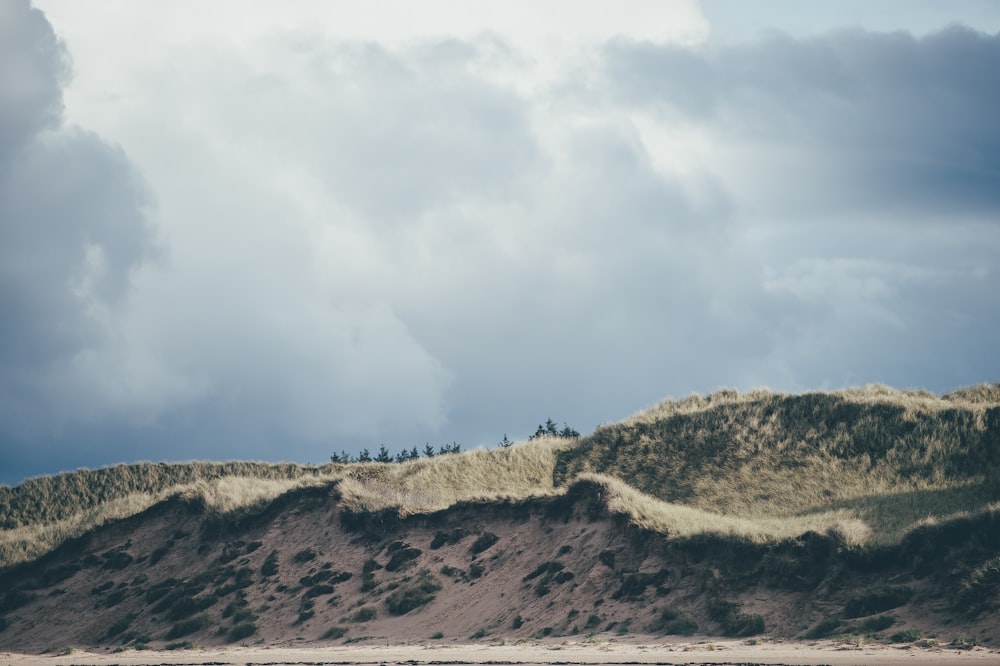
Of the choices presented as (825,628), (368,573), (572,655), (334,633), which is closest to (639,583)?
(572,655)

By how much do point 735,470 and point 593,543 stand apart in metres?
14.1

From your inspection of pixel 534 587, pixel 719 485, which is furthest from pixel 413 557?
pixel 719 485

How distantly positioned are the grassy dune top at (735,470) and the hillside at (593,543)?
14cm

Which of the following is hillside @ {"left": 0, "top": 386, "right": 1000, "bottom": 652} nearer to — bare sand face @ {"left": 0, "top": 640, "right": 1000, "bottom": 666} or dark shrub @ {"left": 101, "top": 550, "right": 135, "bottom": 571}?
dark shrub @ {"left": 101, "top": 550, "right": 135, "bottom": 571}

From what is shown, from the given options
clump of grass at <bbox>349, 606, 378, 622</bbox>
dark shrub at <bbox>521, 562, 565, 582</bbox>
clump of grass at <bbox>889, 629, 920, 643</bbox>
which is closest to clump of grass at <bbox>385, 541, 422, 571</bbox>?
clump of grass at <bbox>349, 606, 378, 622</bbox>

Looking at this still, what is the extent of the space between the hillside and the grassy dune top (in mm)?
142

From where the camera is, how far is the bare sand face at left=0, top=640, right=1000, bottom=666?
25.3m

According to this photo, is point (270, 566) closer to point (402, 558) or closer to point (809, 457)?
point (402, 558)

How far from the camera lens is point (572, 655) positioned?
1160 inches

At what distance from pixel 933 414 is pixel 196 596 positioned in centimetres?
3628

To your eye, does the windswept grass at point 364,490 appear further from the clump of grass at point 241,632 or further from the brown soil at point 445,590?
the clump of grass at point 241,632

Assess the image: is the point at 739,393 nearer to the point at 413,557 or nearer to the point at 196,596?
the point at 413,557

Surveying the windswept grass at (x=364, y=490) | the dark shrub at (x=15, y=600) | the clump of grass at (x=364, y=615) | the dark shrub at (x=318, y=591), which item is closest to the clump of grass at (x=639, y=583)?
the windswept grass at (x=364, y=490)

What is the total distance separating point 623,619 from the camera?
34.7 metres
